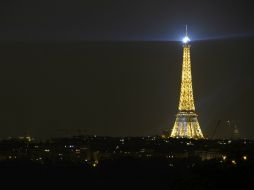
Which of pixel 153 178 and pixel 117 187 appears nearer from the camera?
pixel 117 187

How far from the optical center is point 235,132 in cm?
13238

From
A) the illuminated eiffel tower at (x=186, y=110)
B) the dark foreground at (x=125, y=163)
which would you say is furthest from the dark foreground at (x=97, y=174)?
the illuminated eiffel tower at (x=186, y=110)

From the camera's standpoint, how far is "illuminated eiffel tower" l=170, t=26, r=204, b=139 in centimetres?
10106

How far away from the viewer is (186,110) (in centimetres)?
10131

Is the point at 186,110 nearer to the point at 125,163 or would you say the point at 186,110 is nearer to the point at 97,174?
the point at 125,163

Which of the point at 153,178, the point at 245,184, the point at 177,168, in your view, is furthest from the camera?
the point at 177,168

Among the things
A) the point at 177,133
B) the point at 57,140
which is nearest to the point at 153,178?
the point at 177,133

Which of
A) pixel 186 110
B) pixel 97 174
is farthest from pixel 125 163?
pixel 186 110

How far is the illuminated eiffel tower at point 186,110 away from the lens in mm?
101062

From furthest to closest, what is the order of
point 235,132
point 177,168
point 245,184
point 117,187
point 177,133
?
point 235,132, point 177,133, point 177,168, point 117,187, point 245,184

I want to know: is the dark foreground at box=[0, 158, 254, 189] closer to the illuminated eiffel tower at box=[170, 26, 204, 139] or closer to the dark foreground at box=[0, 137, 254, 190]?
the dark foreground at box=[0, 137, 254, 190]

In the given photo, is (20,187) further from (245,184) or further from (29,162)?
(245,184)

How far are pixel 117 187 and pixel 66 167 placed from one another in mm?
21221

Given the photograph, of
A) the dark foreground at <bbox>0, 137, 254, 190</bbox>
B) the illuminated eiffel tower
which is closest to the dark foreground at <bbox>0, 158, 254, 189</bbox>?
the dark foreground at <bbox>0, 137, 254, 190</bbox>
